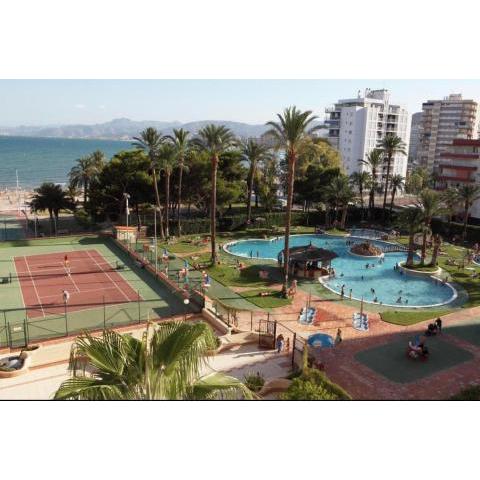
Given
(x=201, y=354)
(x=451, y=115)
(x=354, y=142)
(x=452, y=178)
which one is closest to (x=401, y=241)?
(x=452, y=178)

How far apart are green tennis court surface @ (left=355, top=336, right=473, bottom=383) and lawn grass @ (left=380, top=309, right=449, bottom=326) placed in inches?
107

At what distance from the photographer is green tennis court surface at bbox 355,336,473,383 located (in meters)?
18.6

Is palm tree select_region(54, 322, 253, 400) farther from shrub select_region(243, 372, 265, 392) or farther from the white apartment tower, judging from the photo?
the white apartment tower

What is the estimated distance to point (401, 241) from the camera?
45.3 m

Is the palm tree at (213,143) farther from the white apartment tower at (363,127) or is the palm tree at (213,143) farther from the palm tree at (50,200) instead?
the white apartment tower at (363,127)

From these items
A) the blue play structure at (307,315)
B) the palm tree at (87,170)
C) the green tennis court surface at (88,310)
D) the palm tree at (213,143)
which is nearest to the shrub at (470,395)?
the blue play structure at (307,315)

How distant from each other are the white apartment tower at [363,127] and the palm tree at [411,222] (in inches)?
2712

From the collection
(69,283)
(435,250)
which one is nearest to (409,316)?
(435,250)

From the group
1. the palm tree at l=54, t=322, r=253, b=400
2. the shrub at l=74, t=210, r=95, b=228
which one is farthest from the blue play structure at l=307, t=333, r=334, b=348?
the shrub at l=74, t=210, r=95, b=228

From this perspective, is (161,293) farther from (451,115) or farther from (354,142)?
(451,115)

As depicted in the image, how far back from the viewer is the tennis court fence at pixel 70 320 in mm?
20453

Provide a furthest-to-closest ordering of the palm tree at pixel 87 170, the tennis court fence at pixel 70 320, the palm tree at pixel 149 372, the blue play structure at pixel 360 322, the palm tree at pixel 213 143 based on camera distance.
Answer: the palm tree at pixel 87 170 < the palm tree at pixel 213 143 < the blue play structure at pixel 360 322 < the tennis court fence at pixel 70 320 < the palm tree at pixel 149 372

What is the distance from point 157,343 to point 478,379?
50.8 feet

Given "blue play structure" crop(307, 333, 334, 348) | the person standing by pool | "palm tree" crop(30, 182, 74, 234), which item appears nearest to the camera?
"blue play structure" crop(307, 333, 334, 348)
